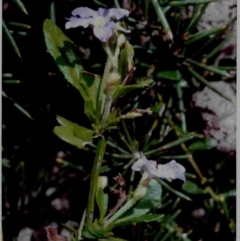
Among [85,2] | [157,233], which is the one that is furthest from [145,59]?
[157,233]

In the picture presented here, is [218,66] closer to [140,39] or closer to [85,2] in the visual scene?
[140,39]

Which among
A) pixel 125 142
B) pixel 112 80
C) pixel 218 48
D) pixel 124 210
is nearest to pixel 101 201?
pixel 124 210

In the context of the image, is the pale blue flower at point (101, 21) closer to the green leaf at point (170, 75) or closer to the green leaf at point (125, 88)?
the green leaf at point (125, 88)

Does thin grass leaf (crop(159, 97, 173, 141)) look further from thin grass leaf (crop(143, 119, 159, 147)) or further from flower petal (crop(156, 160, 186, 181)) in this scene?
flower petal (crop(156, 160, 186, 181))

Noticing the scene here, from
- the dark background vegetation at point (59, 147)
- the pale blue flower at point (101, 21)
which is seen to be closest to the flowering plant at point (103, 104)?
the pale blue flower at point (101, 21)

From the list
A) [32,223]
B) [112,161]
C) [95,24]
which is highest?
[95,24]

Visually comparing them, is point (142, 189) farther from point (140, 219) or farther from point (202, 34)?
point (202, 34)

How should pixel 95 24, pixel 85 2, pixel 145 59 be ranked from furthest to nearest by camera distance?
1. pixel 145 59
2. pixel 85 2
3. pixel 95 24
